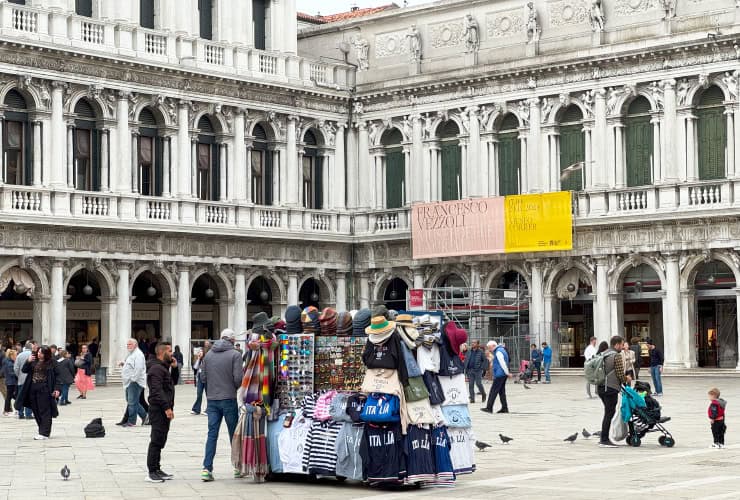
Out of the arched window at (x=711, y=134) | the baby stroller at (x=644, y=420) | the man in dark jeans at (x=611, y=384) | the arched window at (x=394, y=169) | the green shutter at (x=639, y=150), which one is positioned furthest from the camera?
the arched window at (x=394, y=169)

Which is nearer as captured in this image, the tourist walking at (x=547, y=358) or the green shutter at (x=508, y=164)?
the tourist walking at (x=547, y=358)

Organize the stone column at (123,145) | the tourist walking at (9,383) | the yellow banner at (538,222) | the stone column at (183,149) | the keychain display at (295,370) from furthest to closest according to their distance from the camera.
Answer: the stone column at (183,149) → the yellow banner at (538,222) → the stone column at (123,145) → the tourist walking at (9,383) → the keychain display at (295,370)

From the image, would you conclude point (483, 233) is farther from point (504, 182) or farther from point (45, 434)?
point (45, 434)

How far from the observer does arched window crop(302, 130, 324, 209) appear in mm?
51531

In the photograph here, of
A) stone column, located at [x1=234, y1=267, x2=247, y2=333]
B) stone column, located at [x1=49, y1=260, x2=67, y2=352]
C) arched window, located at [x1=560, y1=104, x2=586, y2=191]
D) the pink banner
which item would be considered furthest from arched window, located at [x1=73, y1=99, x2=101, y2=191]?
arched window, located at [x1=560, y1=104, x2=586, y2=191]

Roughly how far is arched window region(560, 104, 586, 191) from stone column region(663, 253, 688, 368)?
13.4ft

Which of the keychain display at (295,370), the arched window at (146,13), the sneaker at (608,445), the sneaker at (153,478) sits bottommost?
the sneaker at (608,445)

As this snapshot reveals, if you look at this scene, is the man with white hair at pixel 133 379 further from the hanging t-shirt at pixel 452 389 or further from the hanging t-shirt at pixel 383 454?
the hanging t-shirt at pixel 383 454

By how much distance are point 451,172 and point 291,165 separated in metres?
5.28

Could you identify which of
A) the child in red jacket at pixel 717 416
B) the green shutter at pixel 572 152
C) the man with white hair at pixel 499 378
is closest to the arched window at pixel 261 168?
the green shutter at pixel 572 152

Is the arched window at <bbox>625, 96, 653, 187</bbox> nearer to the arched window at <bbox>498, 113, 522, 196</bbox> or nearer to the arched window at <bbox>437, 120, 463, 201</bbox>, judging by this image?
the arched window at <bbox>498, 113, 522, 196</bbox>

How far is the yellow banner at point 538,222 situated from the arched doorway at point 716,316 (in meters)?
4.26

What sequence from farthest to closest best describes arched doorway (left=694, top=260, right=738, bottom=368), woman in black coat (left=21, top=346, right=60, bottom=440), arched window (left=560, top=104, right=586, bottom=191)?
arched window (left=560, top=104, right=586, bottom=191) → arched doorway (left=694, top=260, right=738, bottom=368) → woman in black coat (left=21, top=346, right=60, bottom=440)

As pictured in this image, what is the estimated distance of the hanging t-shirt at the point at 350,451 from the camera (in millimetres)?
17266
